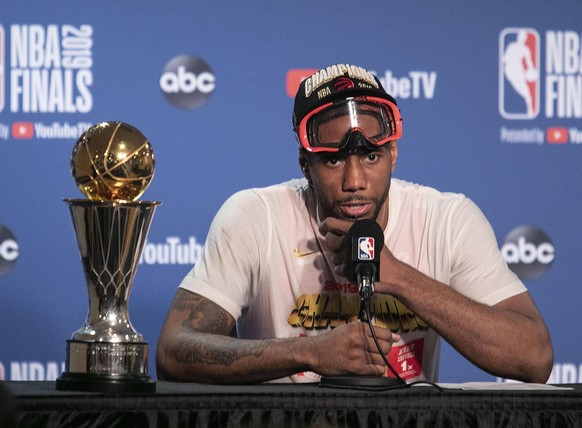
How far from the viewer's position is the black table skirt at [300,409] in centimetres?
155

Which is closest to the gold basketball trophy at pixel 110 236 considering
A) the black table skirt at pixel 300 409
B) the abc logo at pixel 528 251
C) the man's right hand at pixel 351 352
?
the black table skirt at pixel 300 409

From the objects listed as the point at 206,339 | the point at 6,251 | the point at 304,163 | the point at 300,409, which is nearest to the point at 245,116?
the point at 6,251

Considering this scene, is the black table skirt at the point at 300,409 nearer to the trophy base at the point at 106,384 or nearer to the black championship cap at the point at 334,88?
the trophy base at the point at 106,384

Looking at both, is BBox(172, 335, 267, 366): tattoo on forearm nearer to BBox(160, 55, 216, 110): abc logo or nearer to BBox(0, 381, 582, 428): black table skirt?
BBox(0, 381, 582, 428): black table skirt

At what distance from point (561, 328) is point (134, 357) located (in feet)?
6.32

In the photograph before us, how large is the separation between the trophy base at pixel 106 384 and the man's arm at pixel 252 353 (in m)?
0.25

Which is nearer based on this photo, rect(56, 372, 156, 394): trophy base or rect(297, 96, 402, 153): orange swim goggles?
rect(56, 372, 156, 394): trophy base

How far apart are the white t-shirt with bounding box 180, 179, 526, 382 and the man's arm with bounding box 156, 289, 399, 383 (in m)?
0.17

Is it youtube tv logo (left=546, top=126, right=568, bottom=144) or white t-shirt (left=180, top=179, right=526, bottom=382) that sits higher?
youtube tv logo (left=546, top=126, right=568, bottom=144)

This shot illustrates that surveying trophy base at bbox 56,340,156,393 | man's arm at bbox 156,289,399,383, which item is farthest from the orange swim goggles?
trophy base at bbox 56,340,156,393

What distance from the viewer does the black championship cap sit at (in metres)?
2.15

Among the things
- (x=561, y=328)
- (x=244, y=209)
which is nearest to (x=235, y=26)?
(x=244, y=209)

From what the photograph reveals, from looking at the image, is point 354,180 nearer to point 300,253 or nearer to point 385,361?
point 300,253

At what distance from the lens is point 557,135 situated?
3.35 m
